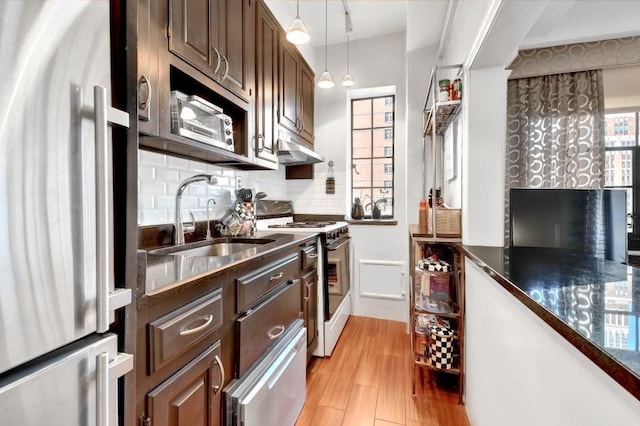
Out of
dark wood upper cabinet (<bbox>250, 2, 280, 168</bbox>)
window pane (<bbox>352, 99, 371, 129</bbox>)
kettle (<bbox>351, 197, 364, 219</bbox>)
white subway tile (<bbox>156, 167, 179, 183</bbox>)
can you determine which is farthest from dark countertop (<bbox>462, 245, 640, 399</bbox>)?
window pane (<bbox>352, 99, 371, 129</bbox>)

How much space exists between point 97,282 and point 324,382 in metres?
1.82

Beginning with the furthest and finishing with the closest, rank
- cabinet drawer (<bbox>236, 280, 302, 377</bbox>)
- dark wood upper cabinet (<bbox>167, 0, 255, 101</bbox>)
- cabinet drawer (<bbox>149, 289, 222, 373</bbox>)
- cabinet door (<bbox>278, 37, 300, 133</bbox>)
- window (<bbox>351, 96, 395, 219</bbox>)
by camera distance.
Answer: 1. window (<bbox>351, 96, 395, 219</bbox>)
2. cabinet door (<bbox>278, 37, 300, 133</bbox>)
3. dark wood upper cabinet (<bbox>167, 0, 255, 101</bbox>)
4. cabinet drawer (<bbox>236, 280, 302, 377</bbox>)
5. cabinet drawer (<bbox>149, 289, 222, 373</bbox>)

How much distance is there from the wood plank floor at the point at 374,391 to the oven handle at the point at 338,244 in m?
0.87

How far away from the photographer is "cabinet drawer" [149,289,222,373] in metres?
0.75

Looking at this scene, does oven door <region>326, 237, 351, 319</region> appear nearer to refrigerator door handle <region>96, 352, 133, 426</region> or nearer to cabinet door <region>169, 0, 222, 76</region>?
cabinet door <region>169, 0, 222, 76</region>

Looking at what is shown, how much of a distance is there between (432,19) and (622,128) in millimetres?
2203

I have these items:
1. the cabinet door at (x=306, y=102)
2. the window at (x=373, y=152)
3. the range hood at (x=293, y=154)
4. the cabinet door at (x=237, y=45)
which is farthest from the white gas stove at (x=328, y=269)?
the cabinet door at (x=237, y=45)

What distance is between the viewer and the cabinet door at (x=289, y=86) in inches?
92.0

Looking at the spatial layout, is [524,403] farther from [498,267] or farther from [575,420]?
[498,267]

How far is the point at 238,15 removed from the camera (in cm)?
172

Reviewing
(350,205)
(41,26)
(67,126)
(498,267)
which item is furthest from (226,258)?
(350,205)

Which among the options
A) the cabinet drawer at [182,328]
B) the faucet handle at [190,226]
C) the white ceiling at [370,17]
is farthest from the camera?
the white ceiling at [370,17]

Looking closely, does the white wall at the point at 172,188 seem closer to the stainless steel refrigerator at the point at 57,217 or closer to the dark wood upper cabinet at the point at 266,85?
the dark wood upper cabinet at the point at 266,85

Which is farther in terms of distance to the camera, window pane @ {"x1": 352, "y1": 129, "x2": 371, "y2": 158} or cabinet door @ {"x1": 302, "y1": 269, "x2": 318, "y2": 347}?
window pane @ {"x1": 352, "y1": 129, "x2": 371, "y2": 158}
